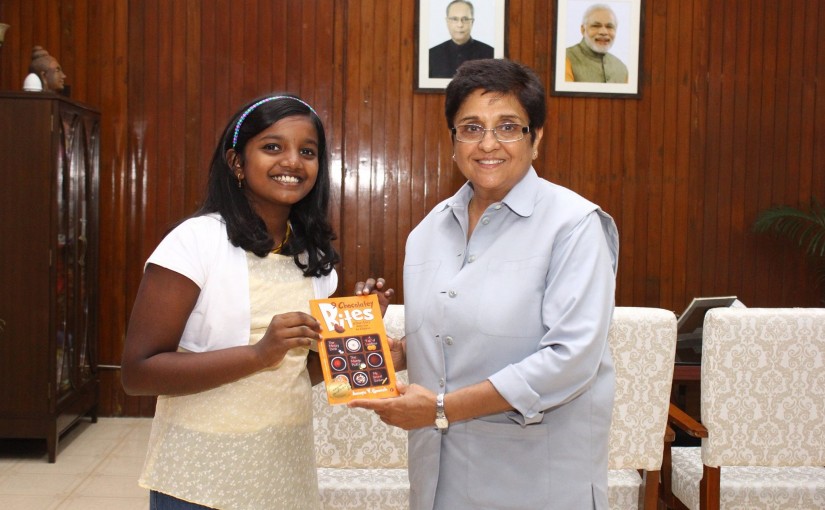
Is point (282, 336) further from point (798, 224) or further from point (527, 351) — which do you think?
point (798, 224)

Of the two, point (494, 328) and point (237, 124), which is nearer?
point (494, 328)

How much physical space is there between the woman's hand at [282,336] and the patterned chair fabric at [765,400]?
1697 mm

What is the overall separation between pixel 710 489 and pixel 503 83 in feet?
5.98

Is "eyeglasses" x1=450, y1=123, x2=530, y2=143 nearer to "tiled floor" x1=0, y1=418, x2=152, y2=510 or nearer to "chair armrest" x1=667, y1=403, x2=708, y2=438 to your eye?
"chair armrest" x1=667, y1=403, x2=708, y2=438

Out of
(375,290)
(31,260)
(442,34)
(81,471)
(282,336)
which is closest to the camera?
(282,336)

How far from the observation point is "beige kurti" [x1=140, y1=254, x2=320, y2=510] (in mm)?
1501

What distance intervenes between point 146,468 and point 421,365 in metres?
0.59

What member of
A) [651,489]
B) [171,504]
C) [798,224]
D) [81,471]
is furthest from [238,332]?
[798,224]

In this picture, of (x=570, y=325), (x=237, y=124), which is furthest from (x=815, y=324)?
(x=237, y=124)

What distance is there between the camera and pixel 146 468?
1.53 m

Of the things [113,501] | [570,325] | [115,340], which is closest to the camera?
[570,325]

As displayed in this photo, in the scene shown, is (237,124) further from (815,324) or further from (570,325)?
(815,324)

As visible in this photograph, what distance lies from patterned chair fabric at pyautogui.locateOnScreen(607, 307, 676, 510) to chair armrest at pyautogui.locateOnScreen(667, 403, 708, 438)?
0.10 metres

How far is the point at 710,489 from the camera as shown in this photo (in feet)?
8.74
